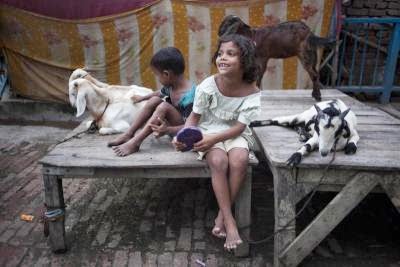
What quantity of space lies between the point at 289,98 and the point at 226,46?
7.10 feet

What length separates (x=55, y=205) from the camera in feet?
9.68

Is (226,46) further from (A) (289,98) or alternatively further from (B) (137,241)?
(A) (289,98)

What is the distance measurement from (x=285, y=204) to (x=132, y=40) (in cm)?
428

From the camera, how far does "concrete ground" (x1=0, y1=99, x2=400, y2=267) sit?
9.77 feet

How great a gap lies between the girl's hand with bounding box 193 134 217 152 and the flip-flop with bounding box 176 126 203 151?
29 mm

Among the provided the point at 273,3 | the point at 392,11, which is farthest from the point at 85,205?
the point at 392,11

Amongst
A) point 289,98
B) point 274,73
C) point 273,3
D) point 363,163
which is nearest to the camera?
point 363,163

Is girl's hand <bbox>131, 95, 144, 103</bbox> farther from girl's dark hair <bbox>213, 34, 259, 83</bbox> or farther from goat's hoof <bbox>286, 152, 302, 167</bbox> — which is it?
goat's hoof <bbox>286, 152, 302, 167</bbox>

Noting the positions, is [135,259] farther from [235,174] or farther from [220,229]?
[235,174]

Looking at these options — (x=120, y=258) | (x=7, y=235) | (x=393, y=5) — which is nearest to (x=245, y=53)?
(x=120, y=258)

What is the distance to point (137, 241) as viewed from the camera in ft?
10.5

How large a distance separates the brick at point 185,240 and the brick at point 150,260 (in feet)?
0.68

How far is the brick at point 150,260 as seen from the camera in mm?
2902

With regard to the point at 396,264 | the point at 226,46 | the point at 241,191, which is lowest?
the point at 396,264
